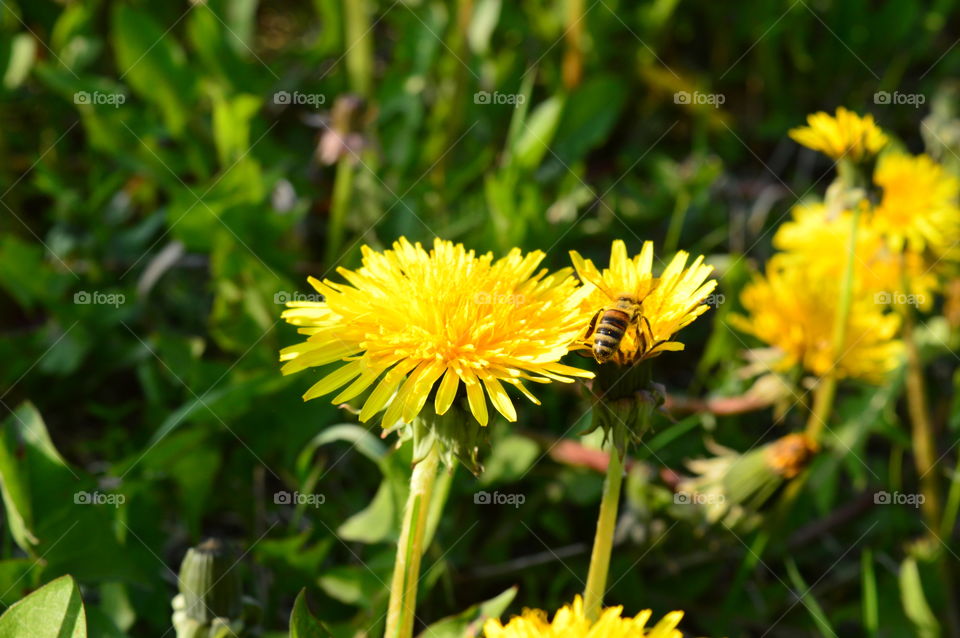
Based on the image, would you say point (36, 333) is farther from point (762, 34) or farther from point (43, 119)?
point (762, 34)

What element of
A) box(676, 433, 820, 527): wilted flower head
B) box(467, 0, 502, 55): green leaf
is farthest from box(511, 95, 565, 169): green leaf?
box(676, 433, 820, 527): wilted flower head

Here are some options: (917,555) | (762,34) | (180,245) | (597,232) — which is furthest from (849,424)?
(180,245)

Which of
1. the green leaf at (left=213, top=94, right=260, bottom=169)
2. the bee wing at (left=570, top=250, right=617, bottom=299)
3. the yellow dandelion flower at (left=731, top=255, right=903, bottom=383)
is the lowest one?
the bee wing at (left=570, top=250, right=617, bottom=299)

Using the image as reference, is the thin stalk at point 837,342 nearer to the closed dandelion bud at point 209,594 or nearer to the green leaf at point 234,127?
the closed dandelion bud at point 209,594

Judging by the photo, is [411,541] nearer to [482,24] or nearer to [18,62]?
[482,24]

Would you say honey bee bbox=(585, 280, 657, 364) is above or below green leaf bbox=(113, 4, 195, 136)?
below

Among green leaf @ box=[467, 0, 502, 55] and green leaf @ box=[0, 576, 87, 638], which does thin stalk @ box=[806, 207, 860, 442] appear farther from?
green leaf @ box=[0, 576, 87, 638]

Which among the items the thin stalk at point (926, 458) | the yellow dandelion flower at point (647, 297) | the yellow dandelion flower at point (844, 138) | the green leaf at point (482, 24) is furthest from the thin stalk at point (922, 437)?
the green leaf at point (482, 24)
